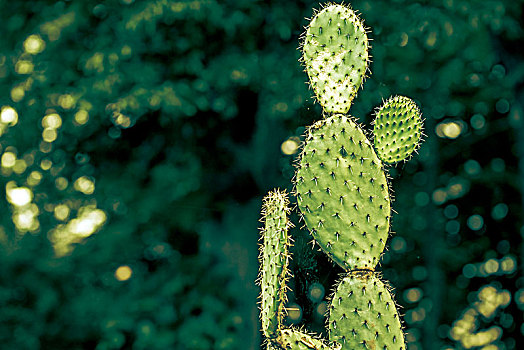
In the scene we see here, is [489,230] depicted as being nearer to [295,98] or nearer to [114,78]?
[295,98]

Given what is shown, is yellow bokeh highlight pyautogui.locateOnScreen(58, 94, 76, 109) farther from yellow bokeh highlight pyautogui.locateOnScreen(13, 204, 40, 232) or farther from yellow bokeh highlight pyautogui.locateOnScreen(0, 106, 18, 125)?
yellow bokeh highlight pyautogui.locateOnScreen(13, 204, 40, 232)

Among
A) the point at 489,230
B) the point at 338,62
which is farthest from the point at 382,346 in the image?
the point at 489,230

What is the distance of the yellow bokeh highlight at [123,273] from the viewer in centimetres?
151

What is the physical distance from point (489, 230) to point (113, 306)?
1.33m

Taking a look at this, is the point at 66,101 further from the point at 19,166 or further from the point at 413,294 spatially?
the point at 413,294

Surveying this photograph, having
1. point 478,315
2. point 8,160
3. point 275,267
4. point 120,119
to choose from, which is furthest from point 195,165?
point 478,315

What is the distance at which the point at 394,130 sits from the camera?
2.65 feet

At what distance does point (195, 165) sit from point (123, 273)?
1.47 feet

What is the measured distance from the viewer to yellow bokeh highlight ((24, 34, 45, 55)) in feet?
5.11

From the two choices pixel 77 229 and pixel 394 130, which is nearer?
pixel 394 130

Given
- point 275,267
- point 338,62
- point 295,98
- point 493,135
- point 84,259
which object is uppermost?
point 338,62

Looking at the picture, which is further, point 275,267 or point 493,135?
point 493,135

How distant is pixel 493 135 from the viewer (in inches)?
60.7

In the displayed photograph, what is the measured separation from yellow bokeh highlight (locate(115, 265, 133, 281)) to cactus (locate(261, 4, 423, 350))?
0.96 m
